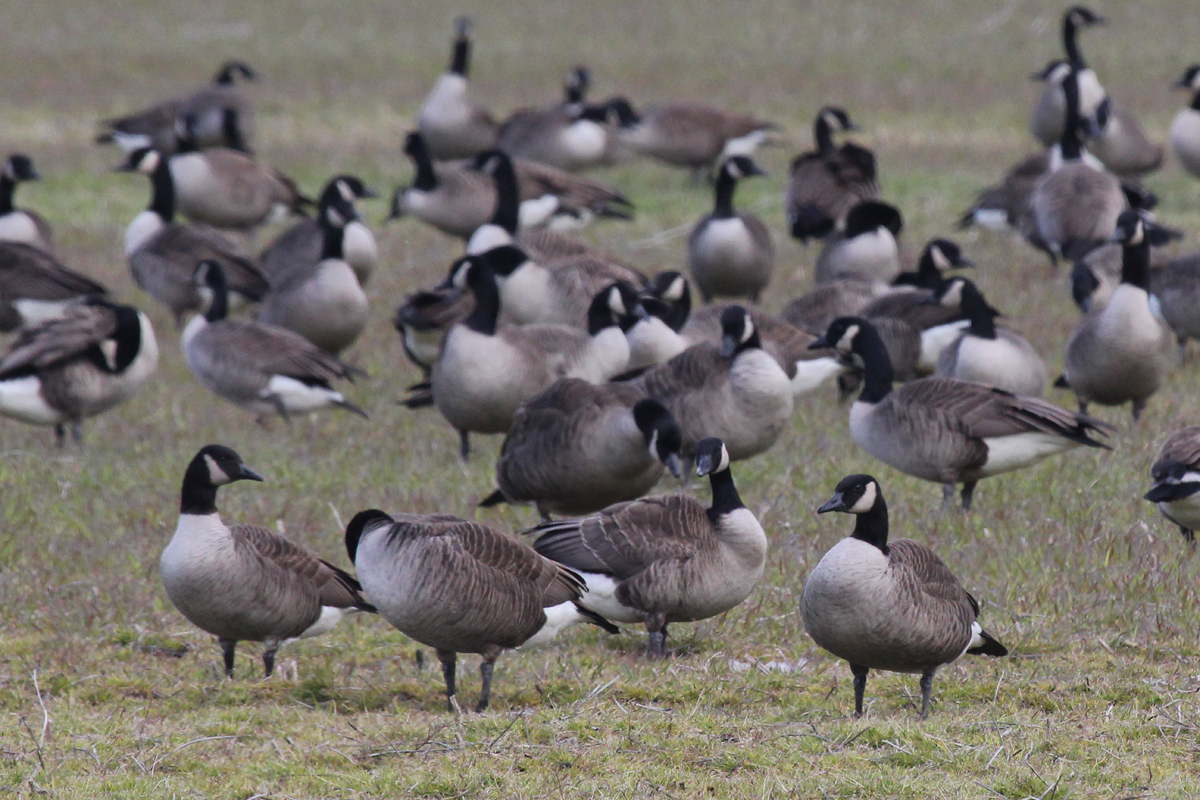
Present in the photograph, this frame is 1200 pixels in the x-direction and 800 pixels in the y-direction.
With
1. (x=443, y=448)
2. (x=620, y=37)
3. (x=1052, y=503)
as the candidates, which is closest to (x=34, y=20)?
(x=620, y=37)

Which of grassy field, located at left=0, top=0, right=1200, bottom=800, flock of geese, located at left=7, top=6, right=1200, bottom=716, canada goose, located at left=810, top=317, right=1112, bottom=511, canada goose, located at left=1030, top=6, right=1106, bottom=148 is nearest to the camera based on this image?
grassy field, located at left=0, top=0, right=1200, bottom=800

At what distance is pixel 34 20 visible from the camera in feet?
116

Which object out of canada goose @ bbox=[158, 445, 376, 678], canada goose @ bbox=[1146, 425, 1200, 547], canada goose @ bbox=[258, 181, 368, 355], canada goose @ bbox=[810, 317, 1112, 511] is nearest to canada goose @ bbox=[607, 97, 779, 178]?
canada goose @ bbox=[258, 181, 368, 355]

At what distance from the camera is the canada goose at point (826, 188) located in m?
16.2

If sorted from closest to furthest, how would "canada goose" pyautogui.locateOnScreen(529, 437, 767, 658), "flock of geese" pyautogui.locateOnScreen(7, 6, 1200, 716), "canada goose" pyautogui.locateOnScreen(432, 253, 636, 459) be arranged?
"flock of geese" pyautogui.locateOnScreen(7, 6, 1200, 716) → "canada goose" pyautogui.locateOnScreen(529, 437, 767, 658) → "canada goose" pyautogui.locateOnScreen(432, 253, 636, 459)

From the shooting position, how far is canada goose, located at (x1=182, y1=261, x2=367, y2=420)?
38.4 ft

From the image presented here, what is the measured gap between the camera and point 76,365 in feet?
36.7

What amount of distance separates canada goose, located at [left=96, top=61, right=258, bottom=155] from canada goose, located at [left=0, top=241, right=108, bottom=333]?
897 cm

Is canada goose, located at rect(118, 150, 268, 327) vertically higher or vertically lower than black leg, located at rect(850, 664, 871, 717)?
lower

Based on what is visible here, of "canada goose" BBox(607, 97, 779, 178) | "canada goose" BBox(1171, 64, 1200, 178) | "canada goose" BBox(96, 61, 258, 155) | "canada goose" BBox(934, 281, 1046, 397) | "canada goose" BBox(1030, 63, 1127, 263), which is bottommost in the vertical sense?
"canada goose" BBox(96, 61, 258, 155)

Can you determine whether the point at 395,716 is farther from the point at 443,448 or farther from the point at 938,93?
the point at 938,93

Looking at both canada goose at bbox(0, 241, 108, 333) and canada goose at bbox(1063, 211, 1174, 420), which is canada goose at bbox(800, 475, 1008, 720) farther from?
canada goose at bbox(0, 241, 108, 333)

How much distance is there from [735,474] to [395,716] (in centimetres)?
422

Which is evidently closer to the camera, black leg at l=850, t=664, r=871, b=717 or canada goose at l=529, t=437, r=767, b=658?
black leg at l=850, t=664, r=871, b=717
